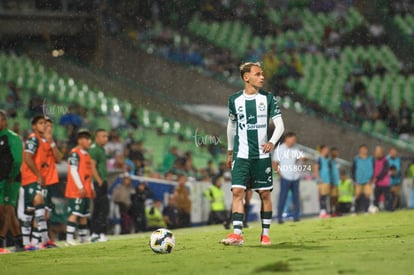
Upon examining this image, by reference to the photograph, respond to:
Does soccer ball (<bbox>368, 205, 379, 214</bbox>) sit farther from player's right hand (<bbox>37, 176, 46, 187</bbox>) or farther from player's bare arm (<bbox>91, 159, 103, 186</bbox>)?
player's right hand (<bbox>37, 176, 46, 187</bbox>)

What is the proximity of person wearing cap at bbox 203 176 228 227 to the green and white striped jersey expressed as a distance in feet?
34.0

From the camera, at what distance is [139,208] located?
20.9 metres

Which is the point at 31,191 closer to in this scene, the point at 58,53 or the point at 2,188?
the point at 2,188

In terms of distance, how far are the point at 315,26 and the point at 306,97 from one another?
2.66m

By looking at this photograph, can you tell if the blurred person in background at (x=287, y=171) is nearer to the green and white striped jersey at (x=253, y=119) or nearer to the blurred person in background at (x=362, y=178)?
the blurred person in background at (x=362, y=178)

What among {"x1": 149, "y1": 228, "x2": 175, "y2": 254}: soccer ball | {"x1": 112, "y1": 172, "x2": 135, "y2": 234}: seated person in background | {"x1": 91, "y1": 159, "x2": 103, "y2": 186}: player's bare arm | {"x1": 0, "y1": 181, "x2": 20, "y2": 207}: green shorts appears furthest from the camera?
{"x1": 112, "y1": 172, "x2": 135, "y2": 234}: seated person in background

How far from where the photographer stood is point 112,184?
818 inches

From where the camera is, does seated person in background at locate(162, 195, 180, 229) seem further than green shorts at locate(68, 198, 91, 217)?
Yes

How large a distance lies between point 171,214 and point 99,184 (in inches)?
181

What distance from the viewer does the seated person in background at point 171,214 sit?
70.6ft

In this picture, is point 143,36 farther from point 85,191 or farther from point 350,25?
point 85,191

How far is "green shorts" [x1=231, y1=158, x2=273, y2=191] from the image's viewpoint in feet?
38.5

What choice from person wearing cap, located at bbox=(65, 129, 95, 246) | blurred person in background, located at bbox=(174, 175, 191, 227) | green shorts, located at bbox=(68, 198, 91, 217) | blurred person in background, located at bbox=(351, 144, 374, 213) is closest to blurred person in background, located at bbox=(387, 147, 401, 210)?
blurred person in background, located at bbox=(351, 144, 374, 213)

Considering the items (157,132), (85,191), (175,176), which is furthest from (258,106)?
(157,132)
